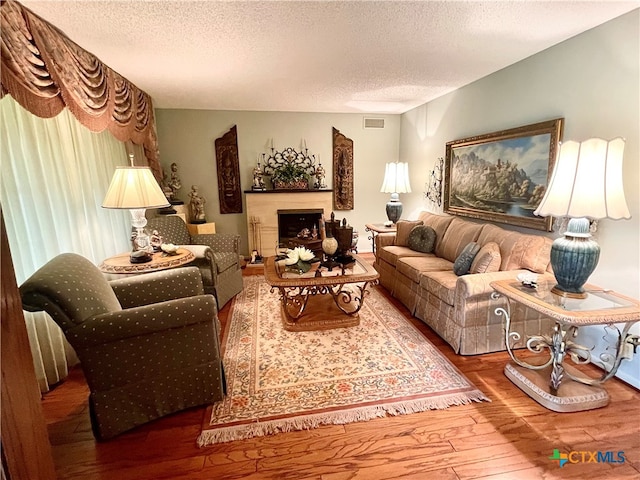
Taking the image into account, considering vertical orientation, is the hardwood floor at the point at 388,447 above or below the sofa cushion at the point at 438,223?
below

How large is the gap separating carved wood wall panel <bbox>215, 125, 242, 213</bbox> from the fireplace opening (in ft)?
2.38

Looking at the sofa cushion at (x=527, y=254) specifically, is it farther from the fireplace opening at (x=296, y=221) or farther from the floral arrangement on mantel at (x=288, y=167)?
the floral arrangement on mantel at (x=288, y=167)

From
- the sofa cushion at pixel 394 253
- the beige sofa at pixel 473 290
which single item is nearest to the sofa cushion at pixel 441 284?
the beige sofa at pixel 473 290

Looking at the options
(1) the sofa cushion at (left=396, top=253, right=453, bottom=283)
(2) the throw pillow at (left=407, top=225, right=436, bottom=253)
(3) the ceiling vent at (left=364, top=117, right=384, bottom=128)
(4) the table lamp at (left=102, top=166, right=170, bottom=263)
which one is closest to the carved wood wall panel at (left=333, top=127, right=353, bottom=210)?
(3) the ceiling vent at (left=364, top=117, right=384, bottom=128)

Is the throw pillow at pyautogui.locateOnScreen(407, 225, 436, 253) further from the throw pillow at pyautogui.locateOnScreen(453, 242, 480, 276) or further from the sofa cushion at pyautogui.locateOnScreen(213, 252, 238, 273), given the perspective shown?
the sofa cushion at pyautogui.locateOnScreen(213, 252, 238, 273)

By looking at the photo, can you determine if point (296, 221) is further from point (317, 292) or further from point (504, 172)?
Result: point (504, 172)

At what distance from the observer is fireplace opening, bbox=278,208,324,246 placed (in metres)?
5.26

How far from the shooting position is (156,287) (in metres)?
2.25

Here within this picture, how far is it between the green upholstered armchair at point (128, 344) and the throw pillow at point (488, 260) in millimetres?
2056

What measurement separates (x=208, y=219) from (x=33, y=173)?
3.05 m

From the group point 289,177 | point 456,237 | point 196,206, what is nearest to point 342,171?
point 289,177

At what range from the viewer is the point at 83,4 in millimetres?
1862

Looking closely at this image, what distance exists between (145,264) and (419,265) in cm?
243

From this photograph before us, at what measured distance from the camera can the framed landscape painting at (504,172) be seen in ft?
8.95
